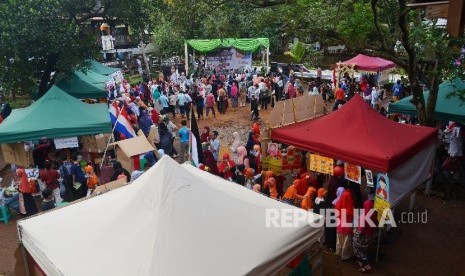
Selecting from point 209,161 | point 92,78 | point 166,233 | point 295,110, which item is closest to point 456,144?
point 295,110

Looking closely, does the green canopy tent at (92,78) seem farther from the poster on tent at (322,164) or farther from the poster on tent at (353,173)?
the poster on tent at (353,173)

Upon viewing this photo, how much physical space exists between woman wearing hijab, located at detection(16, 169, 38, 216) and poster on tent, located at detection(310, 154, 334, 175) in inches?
247

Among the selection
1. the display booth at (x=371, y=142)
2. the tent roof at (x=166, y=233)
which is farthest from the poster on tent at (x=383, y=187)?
the tent roof at (x=166, y=233)

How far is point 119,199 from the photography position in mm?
4969

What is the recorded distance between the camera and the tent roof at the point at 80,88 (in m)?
14.7

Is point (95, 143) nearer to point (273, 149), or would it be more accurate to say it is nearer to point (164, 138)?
point (164, 138)

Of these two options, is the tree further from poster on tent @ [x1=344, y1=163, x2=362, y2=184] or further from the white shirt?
the white shirt

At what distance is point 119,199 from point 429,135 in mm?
6604

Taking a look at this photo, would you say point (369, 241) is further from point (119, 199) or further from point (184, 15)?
point (184, 15)

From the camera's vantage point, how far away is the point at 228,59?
81.2 ft

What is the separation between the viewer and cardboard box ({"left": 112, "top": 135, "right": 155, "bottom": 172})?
376 inches

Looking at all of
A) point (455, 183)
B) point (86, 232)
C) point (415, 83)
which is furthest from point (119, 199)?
point (455, 183)

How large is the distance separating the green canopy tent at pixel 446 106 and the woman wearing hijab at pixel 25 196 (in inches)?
368

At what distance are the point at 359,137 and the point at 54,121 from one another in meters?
7.63
